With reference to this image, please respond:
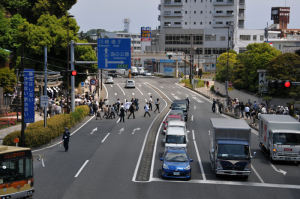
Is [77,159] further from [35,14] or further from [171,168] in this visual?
[35,14]

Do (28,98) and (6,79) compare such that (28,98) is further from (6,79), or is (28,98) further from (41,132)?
(6,79)

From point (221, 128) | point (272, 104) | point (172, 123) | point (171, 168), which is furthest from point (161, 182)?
point (272, 104)

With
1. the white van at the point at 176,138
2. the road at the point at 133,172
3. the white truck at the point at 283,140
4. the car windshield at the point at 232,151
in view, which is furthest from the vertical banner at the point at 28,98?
the white truck at the point at 283,140

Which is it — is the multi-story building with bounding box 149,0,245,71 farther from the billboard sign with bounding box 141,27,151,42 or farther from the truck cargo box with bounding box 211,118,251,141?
the truck cargo box with bounding box 211,118,251,141

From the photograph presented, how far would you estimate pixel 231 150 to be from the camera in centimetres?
2100

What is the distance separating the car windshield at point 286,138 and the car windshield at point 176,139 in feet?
20.0

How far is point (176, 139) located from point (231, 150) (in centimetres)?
634

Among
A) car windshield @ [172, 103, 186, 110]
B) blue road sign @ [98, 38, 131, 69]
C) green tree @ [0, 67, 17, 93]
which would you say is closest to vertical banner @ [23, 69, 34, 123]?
blue road sign @ [98, 38, 131, 69]

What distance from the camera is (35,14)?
5819 centimetres

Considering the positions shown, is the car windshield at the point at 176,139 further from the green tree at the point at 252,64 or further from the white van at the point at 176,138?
the green tree at the point at 252,64

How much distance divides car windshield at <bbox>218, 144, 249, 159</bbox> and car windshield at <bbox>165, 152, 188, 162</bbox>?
1.94 meters

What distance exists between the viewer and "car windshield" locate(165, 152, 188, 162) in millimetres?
20969

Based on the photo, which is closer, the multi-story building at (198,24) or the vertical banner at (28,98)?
the vertical banner at (28,98)

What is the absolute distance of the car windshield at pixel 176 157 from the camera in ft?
68.8
